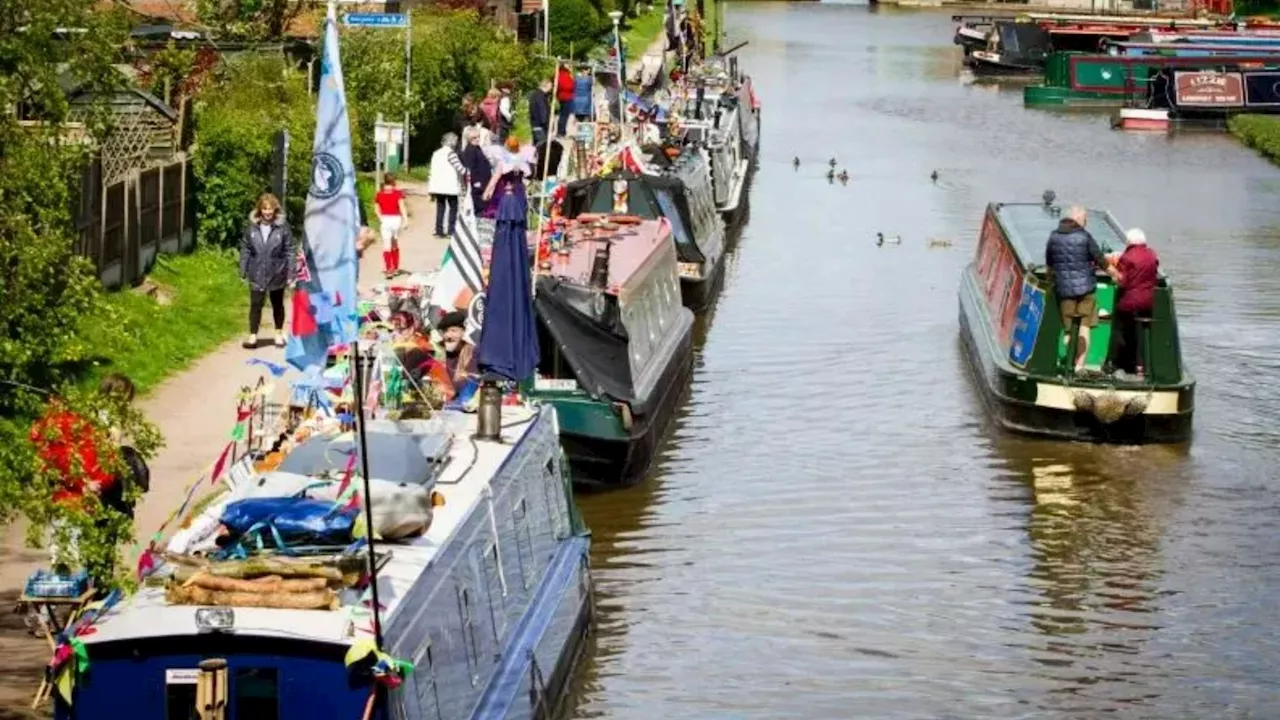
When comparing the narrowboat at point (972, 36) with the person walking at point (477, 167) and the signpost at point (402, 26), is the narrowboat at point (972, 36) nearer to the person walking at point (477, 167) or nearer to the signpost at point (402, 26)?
the signpost at point (402, 26)

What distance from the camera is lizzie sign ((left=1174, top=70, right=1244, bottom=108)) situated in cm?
6244

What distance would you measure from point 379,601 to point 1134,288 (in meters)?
13.6

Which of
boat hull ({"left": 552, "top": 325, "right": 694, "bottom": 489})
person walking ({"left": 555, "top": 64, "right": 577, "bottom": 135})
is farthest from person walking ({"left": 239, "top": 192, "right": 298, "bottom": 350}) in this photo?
person walking ({"left": 555, "top": 64, "right": 577, "bottom": 135})

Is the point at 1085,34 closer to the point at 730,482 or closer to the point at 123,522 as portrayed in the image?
the point at 730,482

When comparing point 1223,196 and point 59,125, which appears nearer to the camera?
point 59,125

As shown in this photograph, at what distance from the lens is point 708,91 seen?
44969 mm

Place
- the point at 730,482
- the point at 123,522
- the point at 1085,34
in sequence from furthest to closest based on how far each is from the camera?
1. the point at 1085,34
2. the point at 730,482
3. the point at 123,522

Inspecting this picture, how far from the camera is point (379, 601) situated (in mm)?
10844

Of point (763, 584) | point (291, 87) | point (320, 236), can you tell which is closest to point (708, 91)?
point (291, 87)

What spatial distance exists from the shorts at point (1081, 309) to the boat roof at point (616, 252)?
13.1ft

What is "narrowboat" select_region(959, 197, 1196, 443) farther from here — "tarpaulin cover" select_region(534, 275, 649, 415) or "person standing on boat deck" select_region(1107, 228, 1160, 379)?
"tarpaulin cover" select_region(534, 275, 649, 415)

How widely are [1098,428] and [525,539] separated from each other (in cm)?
1022

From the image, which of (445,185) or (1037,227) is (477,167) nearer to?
(445,185)

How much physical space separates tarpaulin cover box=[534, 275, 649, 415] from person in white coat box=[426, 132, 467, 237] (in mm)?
8722
